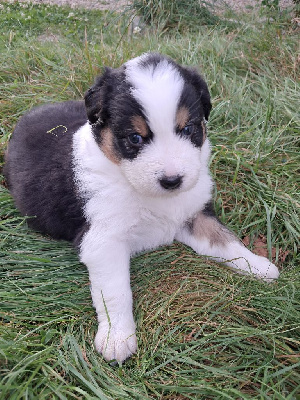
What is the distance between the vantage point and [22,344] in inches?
93.7

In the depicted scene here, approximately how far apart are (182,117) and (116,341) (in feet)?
4.64

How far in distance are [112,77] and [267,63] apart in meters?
3.24

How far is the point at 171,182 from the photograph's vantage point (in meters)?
2.39

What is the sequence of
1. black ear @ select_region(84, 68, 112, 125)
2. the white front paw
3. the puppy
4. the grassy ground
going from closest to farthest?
the grassy ground → the puppy → the white front paw → black ear @ select_region(84, 68, 112, 125)

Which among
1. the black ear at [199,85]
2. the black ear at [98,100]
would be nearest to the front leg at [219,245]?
the black ear at [199,85]

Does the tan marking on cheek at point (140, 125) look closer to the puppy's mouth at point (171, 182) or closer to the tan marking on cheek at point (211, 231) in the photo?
the puppy's mouth at point (171, 182)

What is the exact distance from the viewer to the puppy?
7.95 ft

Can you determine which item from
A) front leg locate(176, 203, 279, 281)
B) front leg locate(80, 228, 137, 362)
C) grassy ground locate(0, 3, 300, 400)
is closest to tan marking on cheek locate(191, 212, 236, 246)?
front leg locate(176, 203, 279, 281)

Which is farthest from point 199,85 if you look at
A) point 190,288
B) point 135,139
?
point 190,288

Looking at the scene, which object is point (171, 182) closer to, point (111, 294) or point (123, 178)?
point (123, 178)

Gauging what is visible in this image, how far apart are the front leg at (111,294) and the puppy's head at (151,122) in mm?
509

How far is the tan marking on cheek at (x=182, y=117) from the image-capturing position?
242 cm

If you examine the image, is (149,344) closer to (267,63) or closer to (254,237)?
(254,237)

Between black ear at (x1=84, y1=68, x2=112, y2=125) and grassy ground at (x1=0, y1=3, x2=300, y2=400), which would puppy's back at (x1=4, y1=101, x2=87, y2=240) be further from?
black ear at (x1=84, y1=68, x2=112, y2=125)
